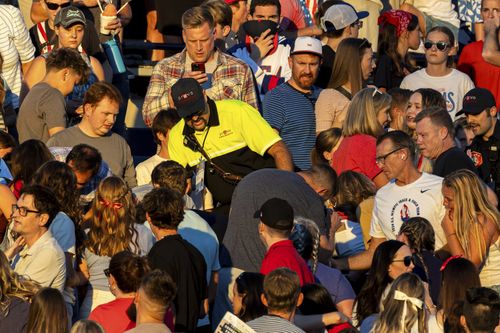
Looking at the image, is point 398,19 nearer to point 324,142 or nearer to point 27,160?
point 324,142

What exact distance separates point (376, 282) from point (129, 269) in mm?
1686

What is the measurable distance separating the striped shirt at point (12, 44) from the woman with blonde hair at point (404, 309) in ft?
18.2

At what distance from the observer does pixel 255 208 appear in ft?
34.5

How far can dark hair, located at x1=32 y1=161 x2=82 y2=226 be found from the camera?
1038 centimetres

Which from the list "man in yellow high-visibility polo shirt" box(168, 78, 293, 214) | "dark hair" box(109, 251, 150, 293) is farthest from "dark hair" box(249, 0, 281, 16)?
"dark hair" box(109, 251, 150, 293)

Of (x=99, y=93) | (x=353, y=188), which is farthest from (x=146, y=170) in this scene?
(x=353, y=188)

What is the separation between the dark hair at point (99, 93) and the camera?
11891 mm

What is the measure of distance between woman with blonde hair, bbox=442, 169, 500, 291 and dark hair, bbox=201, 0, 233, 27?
367 centimetres

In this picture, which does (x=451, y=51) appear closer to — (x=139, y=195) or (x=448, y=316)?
(x=139, y=195)

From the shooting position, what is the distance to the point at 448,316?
927cm

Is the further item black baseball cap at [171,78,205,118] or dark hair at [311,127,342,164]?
dark hair at [311,127,342,164]

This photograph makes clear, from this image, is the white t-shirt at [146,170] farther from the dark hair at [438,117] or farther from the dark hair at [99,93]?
the dark hair at [438,117]

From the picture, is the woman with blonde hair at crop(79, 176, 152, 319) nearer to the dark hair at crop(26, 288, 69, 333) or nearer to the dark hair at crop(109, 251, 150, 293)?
the dark hair at crop(109, 251, 150, 293)

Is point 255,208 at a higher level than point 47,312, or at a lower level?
lower
